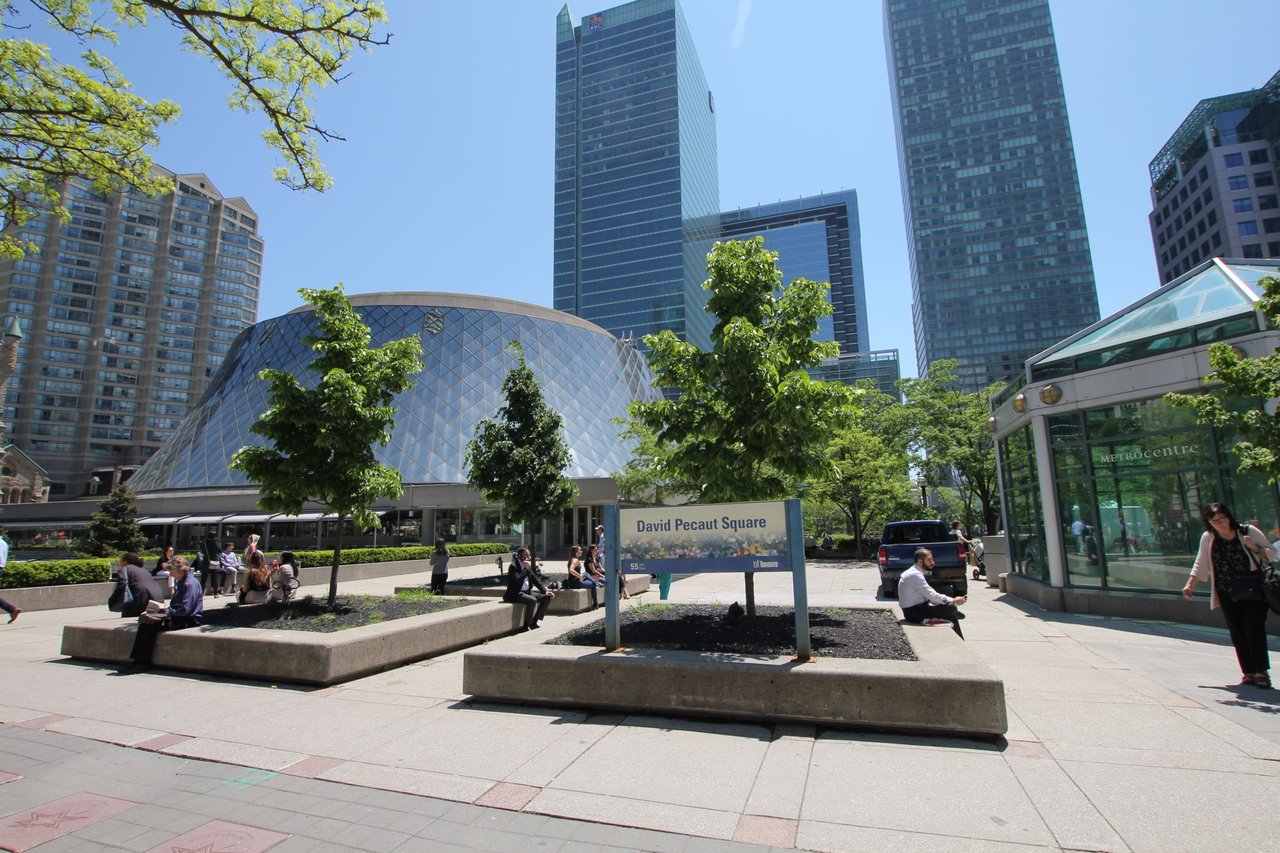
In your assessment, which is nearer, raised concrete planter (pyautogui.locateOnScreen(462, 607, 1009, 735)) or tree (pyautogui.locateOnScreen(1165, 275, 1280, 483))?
raised concrete planter (pyautogui.locateOnScreen(462, 607, 1009, 735))

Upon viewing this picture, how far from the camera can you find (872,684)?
5.03 meters

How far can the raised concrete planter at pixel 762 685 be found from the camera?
4883mm

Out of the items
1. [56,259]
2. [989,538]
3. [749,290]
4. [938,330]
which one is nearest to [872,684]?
[749,290]

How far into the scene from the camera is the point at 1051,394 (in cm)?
1209

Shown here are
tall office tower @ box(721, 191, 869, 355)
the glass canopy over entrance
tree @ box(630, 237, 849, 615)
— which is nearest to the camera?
tree @ box(630, 237, 849, 615)

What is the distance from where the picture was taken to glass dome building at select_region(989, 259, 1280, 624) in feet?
33.2

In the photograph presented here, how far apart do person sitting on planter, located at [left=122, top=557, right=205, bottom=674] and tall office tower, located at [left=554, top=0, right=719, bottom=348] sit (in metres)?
114

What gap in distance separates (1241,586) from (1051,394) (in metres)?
6.50

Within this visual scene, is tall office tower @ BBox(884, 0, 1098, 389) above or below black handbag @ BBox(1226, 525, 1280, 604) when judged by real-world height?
above

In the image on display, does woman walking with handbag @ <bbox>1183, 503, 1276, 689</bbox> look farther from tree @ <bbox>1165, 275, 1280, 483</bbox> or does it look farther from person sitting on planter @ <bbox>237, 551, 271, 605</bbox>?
person sitting on planter @ <bbox>237, 551, 271, 605</bbox>

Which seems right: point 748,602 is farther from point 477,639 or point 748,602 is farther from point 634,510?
point 477,639

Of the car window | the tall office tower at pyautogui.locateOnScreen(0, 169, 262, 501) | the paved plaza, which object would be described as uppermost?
the tall office tower at pyautogui.locateOnScreen(0, 169, 262, 501)

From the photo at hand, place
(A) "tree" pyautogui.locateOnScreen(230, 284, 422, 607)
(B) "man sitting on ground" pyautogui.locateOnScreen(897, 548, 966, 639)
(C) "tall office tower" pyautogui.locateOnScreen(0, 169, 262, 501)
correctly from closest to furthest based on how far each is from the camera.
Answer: (B) "man sitting on ground" pyautogui.locateOnScreen(897, 548, 966, 639)
(A) "tree" pyautogui.locateOnScreen(230, 284, 422, 607)
(C) "tall office tower" pyautogui.locateOnScreen(0, 169, 262, 501)

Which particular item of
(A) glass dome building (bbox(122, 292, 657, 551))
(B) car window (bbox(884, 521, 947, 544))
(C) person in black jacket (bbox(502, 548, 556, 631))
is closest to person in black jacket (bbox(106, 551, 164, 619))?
(C) person in black jacket (bbox(502, 548, 556, 631))
